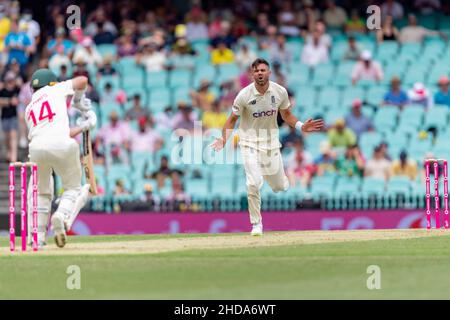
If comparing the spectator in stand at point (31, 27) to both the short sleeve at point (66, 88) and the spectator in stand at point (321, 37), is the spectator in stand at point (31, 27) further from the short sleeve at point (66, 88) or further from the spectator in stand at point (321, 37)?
the short sleeve at point (66, 88)

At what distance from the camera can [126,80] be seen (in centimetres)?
2919

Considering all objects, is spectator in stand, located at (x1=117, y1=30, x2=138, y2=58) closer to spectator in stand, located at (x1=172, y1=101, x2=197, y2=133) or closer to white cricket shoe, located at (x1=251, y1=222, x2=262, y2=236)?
spectator in stand, located at (x1=172, y1=101, x2=197, y2=133)

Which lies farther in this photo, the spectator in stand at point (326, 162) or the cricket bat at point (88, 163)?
the spectator in stand at point (326, 162)

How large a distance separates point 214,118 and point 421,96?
14.4ft

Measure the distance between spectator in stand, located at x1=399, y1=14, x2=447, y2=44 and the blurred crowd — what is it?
0.02m

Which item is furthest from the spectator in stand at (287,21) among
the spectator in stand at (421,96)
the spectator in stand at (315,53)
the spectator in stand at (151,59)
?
the spectator in stand at (421,96)

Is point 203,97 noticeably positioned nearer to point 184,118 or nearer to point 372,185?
point 184,118

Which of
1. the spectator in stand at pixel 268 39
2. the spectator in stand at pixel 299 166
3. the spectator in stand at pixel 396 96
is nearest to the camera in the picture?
the spectator in stand at pixel 299 166

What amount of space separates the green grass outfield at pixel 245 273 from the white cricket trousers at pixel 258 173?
4.82 ft

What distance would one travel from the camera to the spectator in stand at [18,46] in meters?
29.2

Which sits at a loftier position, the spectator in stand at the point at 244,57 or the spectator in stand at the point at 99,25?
the spectator in stand at the point at 99,25

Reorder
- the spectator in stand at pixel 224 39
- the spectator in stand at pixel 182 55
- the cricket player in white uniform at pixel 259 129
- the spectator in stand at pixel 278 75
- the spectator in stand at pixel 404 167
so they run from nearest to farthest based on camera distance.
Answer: the cricket player in white uniform at pixel 259 129
the spectator in stand at pixel 404 167
the spectator in stand at pixel 278 75
the spectator in stand at pixel 182 55
the spectator in stand at pixel 224 39

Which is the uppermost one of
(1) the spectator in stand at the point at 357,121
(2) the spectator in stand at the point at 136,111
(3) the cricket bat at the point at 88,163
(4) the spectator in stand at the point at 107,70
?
(4) the spectator in stand at the point at 107,70
